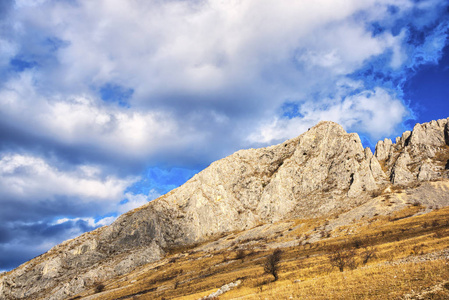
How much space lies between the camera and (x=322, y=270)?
61.8m

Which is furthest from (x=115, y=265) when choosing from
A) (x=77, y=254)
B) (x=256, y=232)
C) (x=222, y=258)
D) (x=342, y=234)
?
(x=342, y=234)

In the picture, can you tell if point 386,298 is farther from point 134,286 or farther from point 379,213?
point 379,213

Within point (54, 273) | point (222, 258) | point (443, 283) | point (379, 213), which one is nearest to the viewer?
point (443, 283)

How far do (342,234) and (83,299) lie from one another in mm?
135189

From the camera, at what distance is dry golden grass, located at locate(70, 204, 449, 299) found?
109 ft

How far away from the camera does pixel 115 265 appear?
174625 millimetres

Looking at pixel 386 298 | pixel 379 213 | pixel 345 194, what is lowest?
pixel 386 298

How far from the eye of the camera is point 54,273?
564ft

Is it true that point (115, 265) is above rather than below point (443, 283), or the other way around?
above

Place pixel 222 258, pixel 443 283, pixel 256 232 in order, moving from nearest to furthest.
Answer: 1. pixel 443 283
2. pixel 222 258
3. pixel 256 232

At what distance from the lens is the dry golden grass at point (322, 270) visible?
109 ft

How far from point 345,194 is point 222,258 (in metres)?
111

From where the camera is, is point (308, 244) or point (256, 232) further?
point (256, 232)

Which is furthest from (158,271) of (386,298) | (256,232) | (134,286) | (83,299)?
(386,298)
